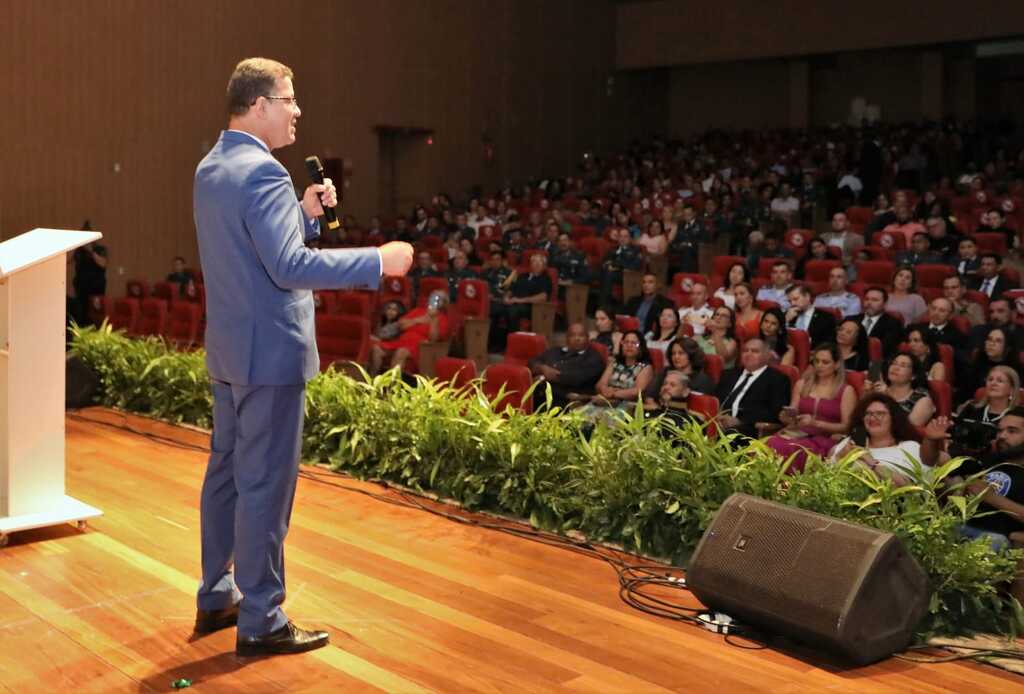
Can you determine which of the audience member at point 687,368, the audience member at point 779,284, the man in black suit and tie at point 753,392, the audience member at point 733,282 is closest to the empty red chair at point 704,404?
the man in black suit and tie at point 753,392

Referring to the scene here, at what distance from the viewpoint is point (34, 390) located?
10.8ft

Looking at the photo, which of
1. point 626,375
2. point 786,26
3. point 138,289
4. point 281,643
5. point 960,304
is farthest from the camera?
point 786,26

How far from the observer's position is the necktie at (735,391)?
496 centimetres

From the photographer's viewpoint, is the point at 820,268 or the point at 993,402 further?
the point at 820,268

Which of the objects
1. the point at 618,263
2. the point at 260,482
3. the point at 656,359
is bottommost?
the point at 260,482

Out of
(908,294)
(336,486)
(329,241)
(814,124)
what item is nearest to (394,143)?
(329,241)

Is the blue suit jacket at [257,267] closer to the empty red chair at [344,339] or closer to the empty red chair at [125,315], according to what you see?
the empty red chair at [344,339]

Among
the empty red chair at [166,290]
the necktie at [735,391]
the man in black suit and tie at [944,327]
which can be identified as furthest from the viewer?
the empty red chair at [166,290]

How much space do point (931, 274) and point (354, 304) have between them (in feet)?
12.0

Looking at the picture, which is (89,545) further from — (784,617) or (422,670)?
(784,617)

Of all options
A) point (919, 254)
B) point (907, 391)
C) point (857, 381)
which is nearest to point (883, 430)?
point (907, 391)

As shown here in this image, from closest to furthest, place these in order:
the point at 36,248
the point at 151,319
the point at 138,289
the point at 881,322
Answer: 1. the point at 36,248
2. the point at 881,322
3. the point at 151,319
4. the point at 138,289

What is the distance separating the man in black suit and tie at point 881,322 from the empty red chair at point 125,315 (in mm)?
5361

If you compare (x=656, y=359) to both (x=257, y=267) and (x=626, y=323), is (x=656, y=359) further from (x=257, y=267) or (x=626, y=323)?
(x=257, y=267)
